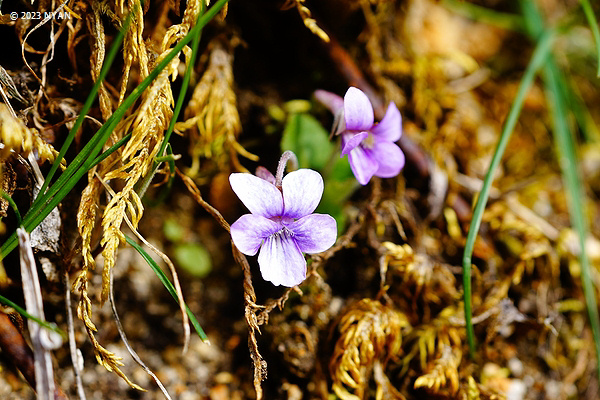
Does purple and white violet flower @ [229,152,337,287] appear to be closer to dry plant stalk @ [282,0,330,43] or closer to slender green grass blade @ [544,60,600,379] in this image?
dry plant stalk @ [282,0,330,43]

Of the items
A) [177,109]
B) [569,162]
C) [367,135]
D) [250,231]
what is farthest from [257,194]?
[569,162]

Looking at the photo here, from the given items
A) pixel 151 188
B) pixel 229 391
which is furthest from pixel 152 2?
pixel 229 391

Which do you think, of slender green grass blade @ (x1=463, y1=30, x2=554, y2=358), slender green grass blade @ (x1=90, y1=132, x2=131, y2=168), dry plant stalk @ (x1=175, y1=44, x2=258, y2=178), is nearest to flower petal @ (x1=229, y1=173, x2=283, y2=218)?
slender green grass blade @ (x1=90, y1=132, x2=131, y2=168)

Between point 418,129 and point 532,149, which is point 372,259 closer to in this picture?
point 418,129

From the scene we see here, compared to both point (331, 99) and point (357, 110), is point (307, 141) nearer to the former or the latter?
point (331, 99)

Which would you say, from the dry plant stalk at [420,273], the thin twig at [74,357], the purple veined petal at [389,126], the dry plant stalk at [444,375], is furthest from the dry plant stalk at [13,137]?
the dry plant stalk at [444,375]

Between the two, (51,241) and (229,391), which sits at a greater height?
(51,241)
